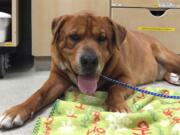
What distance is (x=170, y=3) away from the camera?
7.41 feet

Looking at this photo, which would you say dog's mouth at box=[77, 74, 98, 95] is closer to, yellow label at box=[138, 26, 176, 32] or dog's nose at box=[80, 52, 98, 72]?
dog's nose at box=[80, 52, 98, 72]

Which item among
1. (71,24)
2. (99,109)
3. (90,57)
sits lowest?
(99,109)

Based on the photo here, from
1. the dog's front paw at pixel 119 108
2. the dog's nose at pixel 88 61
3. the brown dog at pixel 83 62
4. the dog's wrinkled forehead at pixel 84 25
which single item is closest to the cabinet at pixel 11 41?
the brown dog at pixel 83 62

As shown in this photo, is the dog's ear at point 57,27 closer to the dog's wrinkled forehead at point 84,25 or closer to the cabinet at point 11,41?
the dog's wrinkled forehead at point 84,25

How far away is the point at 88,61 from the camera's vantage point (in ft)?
4.83

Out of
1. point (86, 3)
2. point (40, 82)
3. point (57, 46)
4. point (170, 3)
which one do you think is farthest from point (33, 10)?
point (170, 3)

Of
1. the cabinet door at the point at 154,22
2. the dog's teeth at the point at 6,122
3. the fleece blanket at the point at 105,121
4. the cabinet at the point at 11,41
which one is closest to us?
the fleece blanket at the point at 105,121

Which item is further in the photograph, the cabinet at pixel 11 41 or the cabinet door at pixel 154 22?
the cabinet door at pixel 154 22

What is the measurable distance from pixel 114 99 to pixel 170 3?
1.01 meters

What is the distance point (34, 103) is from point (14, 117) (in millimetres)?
132

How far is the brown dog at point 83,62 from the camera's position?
1.45 meters

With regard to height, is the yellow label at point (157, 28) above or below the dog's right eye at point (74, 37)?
above

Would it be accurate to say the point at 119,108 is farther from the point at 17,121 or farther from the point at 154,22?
the point at 154,22

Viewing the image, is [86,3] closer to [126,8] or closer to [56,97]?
[126,8]
